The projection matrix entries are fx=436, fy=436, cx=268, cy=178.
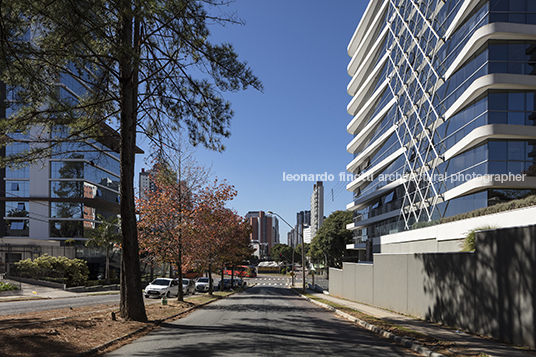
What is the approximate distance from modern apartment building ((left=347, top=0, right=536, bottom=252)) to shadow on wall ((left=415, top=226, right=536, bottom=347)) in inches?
278

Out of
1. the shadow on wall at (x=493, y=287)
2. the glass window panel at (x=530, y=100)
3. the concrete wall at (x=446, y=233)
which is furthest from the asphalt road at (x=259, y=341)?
the glass window panel at (x=530, y=100)

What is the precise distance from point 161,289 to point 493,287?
2511cm

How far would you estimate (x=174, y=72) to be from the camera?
599 inches

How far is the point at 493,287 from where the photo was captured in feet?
36.7

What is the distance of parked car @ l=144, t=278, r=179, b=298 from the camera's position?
103 feet

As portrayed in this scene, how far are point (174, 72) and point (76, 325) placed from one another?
862 cm

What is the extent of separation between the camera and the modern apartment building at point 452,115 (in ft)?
86.1

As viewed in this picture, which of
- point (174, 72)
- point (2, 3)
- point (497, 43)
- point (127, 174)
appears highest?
point (497, 43)

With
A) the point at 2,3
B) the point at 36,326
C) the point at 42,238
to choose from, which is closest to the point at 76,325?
the point at 36,326

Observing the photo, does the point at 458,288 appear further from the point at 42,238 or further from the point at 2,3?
the point at 42,238

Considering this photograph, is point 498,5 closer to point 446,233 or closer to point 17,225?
point 446,233

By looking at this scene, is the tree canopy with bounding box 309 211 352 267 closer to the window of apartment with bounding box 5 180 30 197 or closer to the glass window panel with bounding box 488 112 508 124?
the window of apartment with bounding box 5 180 30 197

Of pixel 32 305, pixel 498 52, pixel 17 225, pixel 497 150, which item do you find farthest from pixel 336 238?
pixel 32 305

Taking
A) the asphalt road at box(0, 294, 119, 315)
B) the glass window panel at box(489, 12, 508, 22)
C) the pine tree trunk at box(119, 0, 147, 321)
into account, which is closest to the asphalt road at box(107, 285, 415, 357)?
the pine tree trunk at box(119, 0, 147, 321)
